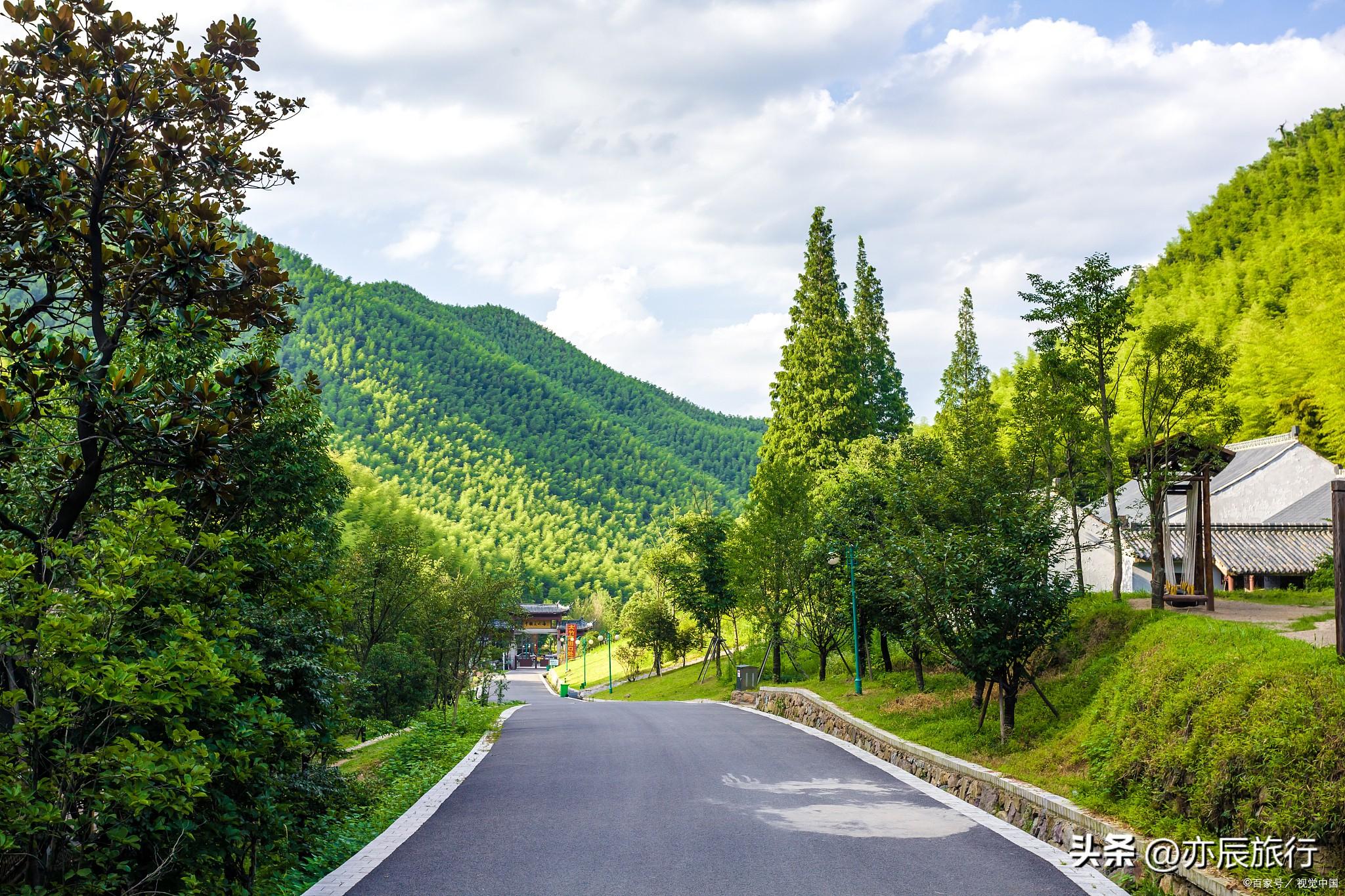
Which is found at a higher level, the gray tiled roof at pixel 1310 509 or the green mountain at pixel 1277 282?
the green mountain at pixel 1277 282

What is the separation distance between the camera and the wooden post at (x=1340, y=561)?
307 inches

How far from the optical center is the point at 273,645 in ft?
28.2

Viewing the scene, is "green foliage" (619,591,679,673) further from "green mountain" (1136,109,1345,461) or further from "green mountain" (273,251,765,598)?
"green mountain" (1136,109,1345,461)

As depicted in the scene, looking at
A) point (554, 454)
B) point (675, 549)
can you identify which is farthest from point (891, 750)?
point (554, 454)

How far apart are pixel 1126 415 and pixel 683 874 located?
3225 centimetres

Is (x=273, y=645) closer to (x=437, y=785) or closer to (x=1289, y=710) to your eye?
(x=437, y=785)

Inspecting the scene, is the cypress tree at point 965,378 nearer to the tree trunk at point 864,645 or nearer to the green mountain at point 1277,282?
the green mountain at point 1277,282

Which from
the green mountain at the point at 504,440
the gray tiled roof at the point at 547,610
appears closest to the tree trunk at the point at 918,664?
the green mountain at the point at 504,440

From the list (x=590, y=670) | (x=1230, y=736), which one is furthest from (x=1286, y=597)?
(x=590, y=670)

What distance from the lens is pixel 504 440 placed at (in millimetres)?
113250

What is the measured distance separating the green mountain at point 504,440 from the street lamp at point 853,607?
57.2 m

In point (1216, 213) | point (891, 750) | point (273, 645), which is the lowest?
point (891, 750)

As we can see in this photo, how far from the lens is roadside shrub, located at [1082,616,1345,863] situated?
643 centimetres

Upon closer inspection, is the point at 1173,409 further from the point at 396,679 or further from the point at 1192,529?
the point at 396,679
